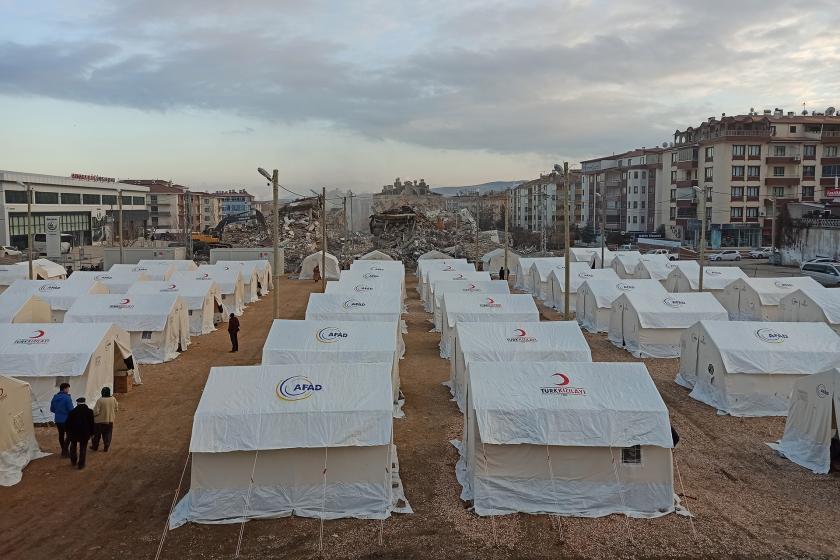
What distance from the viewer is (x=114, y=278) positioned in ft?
97.3

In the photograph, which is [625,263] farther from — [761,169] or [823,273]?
[761,169]

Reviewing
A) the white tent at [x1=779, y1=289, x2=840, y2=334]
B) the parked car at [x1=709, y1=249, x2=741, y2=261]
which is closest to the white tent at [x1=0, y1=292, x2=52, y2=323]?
the white tent at [x1=779, y1=289, x2=840, y2=334]

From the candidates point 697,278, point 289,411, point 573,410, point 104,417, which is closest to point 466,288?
point 697,278

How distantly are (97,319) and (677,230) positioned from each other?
5690cm

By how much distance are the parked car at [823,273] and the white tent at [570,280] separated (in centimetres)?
1275

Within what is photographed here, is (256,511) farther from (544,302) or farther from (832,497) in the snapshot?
(544,302)

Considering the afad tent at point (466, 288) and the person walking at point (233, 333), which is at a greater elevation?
the afad tent at point (466, 288)

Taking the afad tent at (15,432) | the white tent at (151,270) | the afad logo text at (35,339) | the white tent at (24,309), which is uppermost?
the white tent at (151,270)

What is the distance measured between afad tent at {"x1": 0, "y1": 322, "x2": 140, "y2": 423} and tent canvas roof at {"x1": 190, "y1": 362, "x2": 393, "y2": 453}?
5470 millimetres

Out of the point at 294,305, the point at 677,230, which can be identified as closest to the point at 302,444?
the point at 294,305

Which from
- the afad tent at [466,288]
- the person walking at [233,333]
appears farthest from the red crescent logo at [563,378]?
the afad tent at [466,288]

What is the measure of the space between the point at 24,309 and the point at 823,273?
117 feet

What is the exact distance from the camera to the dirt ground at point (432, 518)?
8914 mm

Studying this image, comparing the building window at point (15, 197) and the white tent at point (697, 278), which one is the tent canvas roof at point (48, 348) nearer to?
the white tent at point (697, 278)
